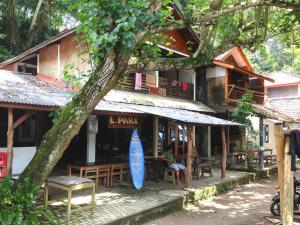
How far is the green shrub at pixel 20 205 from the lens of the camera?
6105 millimetres

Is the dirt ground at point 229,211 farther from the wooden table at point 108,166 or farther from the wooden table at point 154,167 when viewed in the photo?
the wooden table at point 108,166

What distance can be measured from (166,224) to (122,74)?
399cm

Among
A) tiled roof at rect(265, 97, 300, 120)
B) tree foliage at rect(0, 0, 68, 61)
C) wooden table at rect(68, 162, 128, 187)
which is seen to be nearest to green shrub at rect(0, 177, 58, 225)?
wooden table at rect(68, 162, 128, 187)

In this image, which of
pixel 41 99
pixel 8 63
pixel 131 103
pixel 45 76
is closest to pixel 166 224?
pixel 41 99

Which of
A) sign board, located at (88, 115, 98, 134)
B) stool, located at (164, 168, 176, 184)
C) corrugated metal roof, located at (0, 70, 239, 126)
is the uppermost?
corrugated metal roof, located at (0, 70, 239, 126)

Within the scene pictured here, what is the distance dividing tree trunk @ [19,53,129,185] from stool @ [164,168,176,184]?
587 cm

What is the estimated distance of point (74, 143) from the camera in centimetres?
1314

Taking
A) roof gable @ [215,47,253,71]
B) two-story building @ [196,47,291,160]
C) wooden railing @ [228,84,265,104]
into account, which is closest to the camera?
two-story building @ [196,47,291,160]

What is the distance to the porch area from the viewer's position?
7545 mm

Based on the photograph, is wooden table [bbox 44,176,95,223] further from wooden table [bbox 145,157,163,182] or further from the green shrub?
wooden table [bbox 145,157,163,182]

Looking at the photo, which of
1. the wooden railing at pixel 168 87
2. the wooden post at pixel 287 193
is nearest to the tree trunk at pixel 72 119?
the wooden post at pixel 287 193

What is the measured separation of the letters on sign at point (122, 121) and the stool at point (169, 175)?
6.66 ft

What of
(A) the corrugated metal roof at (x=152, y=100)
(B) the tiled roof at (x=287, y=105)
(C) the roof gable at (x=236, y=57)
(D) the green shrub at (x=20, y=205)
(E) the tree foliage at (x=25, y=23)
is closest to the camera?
(D) the green shrub at (x=20, y=205)

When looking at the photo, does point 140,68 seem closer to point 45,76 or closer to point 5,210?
point 5,210
